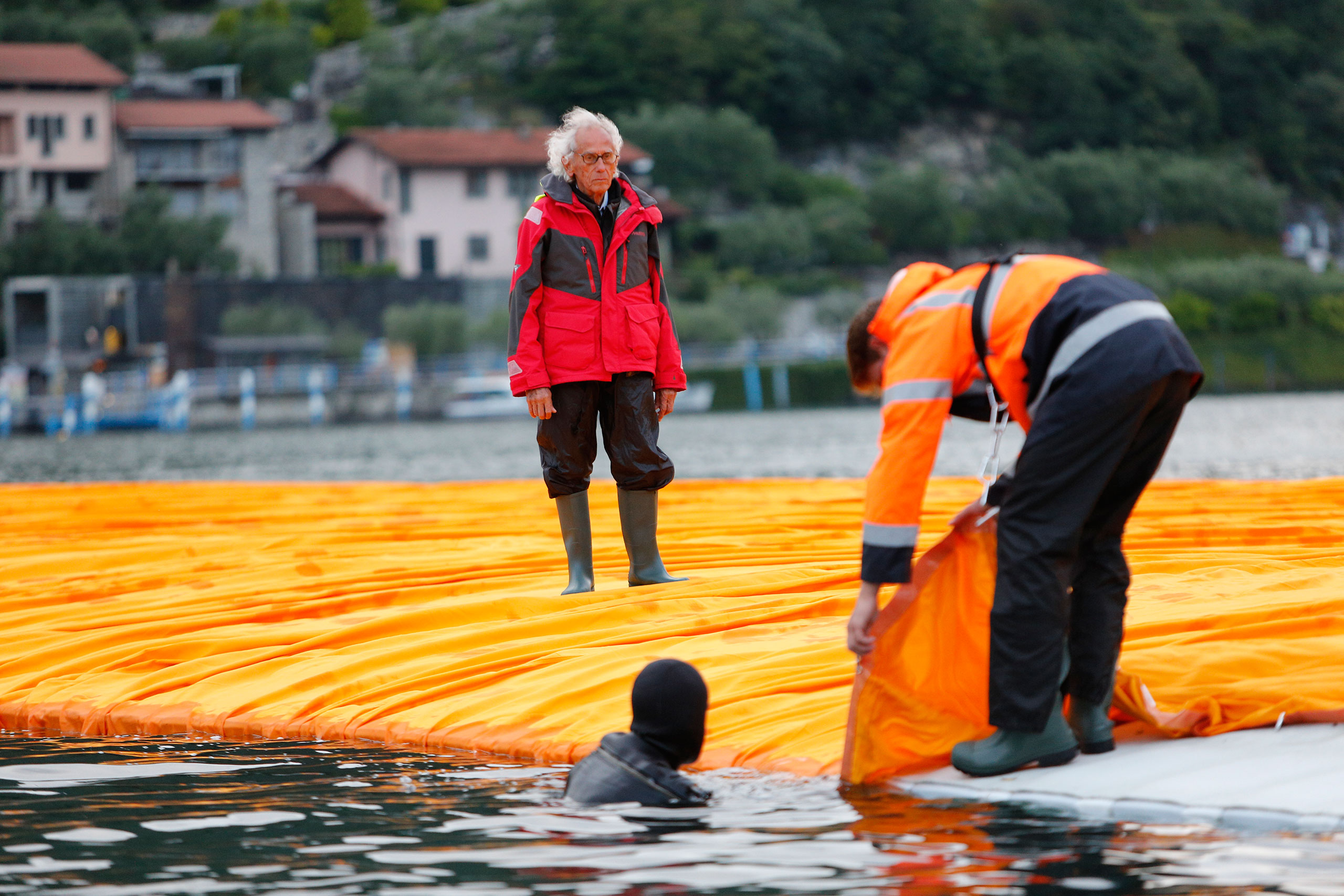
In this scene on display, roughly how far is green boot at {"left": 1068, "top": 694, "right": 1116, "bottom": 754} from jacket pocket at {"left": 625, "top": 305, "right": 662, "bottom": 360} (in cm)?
208

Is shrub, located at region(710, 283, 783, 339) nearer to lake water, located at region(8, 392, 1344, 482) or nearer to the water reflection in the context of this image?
lake water, located at region(8, 392, 1344, 482)

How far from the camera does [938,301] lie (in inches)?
127

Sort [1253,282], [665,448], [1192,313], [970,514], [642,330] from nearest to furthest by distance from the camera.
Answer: [970,514] → [642,330] → [665,448] → [1192,313] → [1253,282]

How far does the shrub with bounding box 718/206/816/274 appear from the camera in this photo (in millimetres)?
67562

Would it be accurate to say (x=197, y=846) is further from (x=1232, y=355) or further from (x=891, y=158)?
(x=891, y=158)

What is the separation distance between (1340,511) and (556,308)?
3661mm

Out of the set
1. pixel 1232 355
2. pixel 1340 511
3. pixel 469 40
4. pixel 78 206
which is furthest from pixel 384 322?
pixel 1340 511

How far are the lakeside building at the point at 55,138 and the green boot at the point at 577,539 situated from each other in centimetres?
5476

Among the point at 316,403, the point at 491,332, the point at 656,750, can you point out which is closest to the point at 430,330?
the point at 491,332

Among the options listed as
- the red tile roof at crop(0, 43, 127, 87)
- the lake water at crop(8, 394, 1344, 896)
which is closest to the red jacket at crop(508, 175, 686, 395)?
the lake water at crop(8, 394, 1344, 896)

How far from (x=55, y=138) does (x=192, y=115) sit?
514cm

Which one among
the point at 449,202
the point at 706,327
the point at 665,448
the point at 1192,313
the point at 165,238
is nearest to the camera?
the point at 665,448

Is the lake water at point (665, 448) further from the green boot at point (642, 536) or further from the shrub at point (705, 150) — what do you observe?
the shrub at point (705, 150)

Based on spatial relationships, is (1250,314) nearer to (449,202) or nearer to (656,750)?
(449,202)
